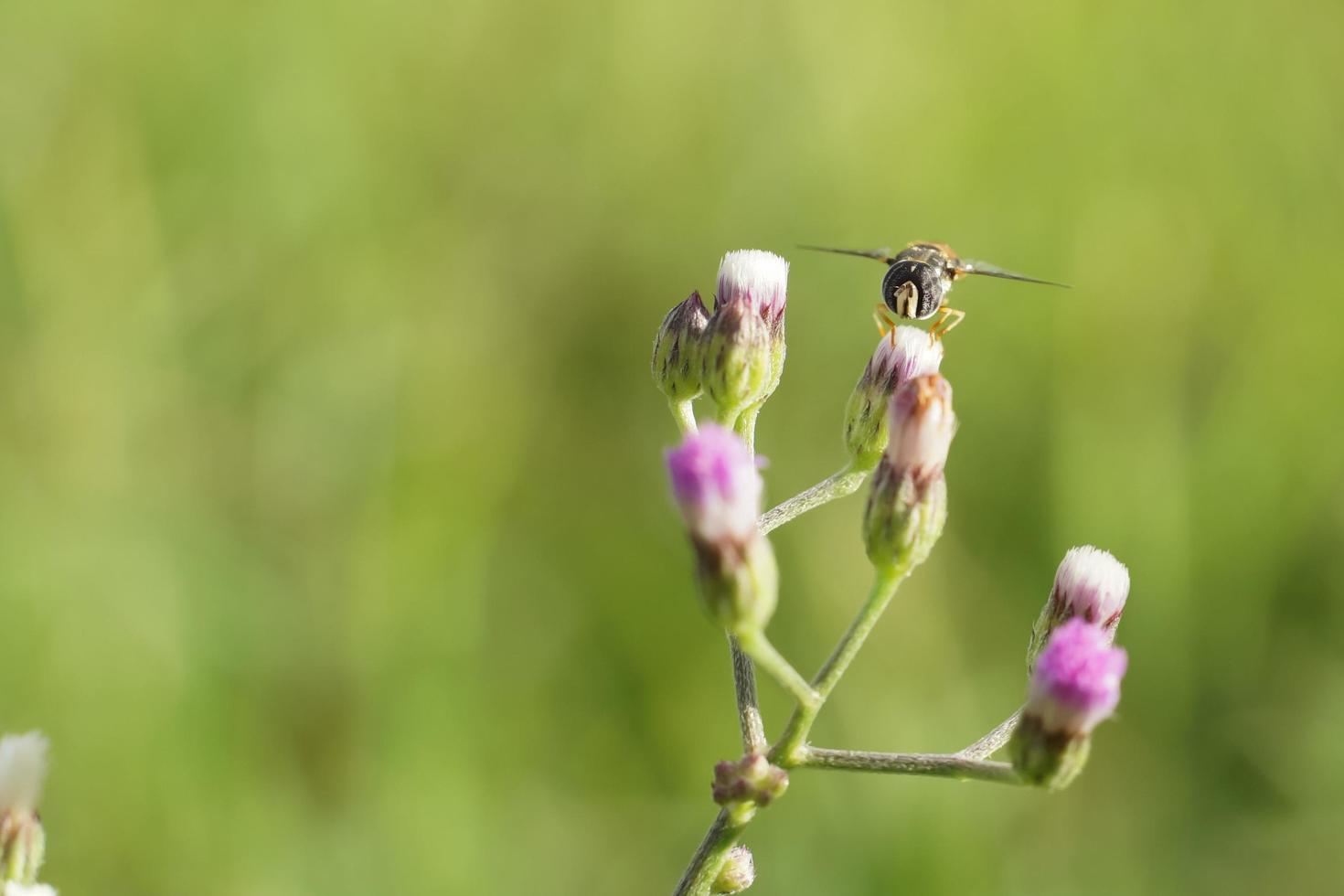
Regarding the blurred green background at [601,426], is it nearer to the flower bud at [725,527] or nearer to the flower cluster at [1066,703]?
the flower cluster at [1066,703]

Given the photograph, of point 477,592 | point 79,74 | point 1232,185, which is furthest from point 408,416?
point 1232,185

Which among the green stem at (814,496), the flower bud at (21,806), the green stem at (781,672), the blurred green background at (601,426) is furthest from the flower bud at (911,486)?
the blurred green background at (601,426)

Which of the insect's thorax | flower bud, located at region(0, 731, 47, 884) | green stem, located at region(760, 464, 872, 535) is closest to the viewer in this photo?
flower bud, located at region(0, 731, 47, 884)

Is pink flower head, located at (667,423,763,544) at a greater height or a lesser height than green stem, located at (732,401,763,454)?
lesser

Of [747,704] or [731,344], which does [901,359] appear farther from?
[747,704]

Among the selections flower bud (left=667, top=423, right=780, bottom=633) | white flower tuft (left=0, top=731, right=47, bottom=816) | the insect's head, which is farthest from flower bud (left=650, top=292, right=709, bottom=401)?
white flower tuft (left=0, top=731, right=47, bottom=816)

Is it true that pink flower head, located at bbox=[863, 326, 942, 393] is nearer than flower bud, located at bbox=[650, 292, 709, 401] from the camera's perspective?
No

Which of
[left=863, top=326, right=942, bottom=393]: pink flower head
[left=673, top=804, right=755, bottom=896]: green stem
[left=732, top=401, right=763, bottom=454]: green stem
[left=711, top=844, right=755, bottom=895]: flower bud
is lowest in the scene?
[left=711, top=844, right=755, bottom=895]: flower bud

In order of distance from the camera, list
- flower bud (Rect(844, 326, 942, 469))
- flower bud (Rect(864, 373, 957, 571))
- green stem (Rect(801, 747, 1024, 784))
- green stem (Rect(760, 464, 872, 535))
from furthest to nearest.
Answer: flower bud (Rect(844, 326, 942, 469))
green stem (Rect(760, 464, 872, 535))
flower bud (Rect(864, 373, 957, 571))
green stem (Rect(801, 747, 1024, 784))

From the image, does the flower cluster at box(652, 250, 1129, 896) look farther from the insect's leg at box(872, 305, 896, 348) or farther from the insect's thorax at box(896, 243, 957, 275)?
the insect's thorax at box(896, 243, 957, 275)
